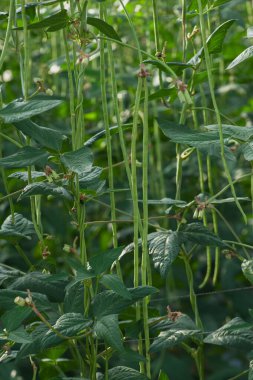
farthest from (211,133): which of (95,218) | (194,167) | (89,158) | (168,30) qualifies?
(168,30)

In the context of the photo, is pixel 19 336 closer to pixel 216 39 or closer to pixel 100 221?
pixel 100 221

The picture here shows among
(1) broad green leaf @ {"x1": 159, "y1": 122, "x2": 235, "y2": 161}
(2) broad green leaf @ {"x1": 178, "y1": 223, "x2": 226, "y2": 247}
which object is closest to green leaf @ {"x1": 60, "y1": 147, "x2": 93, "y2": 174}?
(1) broad green leaf @ {"x1": 159, "y1": 122, "x2": 235, "y2": 161}

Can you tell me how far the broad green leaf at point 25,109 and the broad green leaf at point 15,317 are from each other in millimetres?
208

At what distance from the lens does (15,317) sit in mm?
943

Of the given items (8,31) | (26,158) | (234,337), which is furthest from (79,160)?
(234,337)

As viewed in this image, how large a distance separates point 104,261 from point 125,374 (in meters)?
0.15

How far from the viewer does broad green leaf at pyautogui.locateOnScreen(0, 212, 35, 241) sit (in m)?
1.15

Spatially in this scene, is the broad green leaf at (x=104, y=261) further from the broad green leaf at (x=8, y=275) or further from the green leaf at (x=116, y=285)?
the broad green leaf at (x=8, y=275)

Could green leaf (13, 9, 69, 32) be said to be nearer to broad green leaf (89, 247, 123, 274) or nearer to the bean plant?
the bean plant

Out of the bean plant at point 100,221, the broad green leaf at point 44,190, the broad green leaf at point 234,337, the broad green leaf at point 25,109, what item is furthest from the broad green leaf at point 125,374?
the broad green leaf at point 25,109

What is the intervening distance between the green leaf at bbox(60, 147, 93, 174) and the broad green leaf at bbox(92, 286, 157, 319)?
14cm

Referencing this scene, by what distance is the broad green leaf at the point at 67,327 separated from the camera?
94 cm

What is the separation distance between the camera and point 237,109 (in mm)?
2328

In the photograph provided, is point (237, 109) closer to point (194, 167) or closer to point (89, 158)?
point (194, 167)
